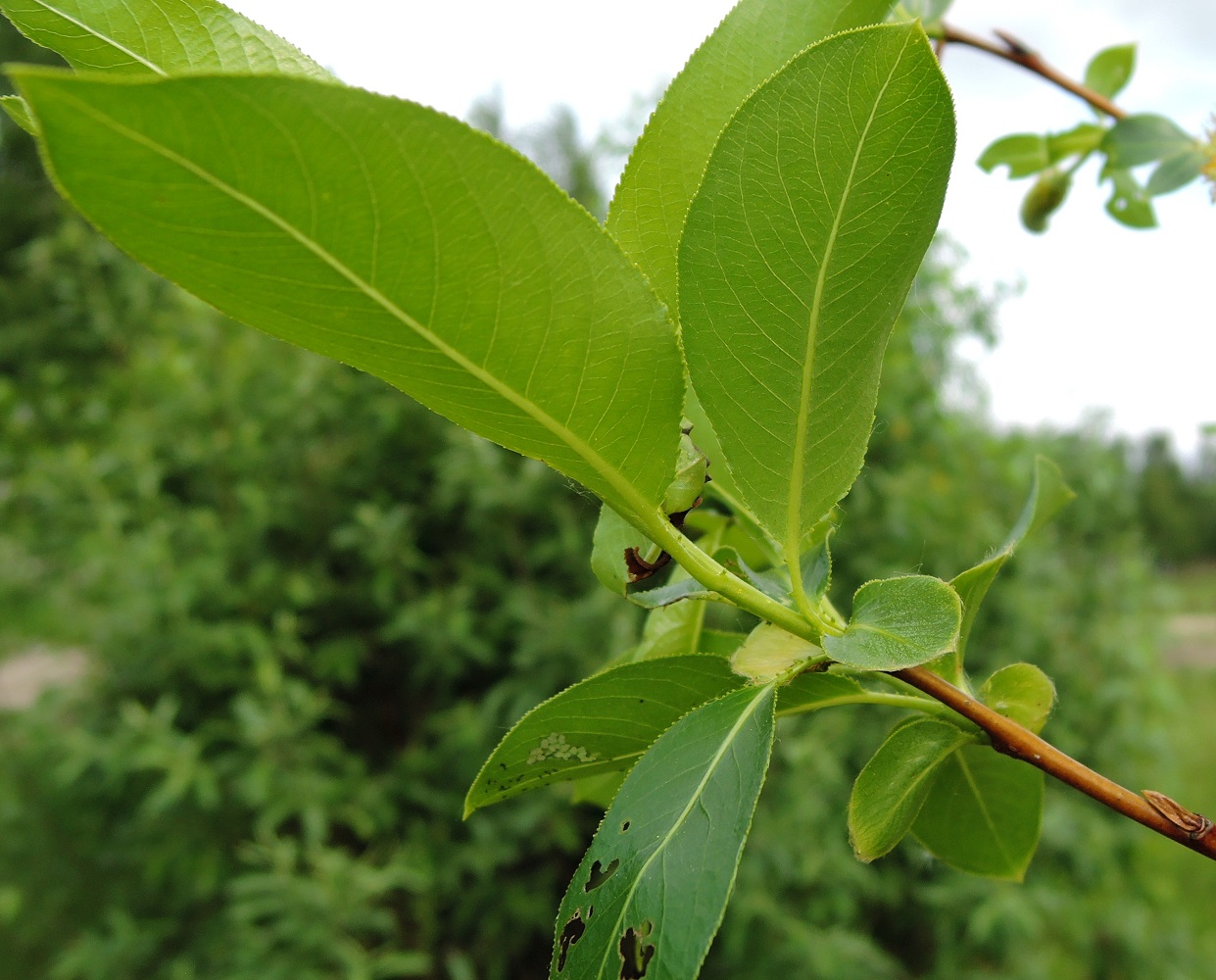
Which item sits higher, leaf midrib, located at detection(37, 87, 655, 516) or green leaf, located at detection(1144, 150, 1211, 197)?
green leaf, located at detection(1144, 150, 1211, 197)

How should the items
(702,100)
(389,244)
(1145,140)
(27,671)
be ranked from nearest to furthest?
(389,244)
(702,100)
(1145,140)
(27,671)

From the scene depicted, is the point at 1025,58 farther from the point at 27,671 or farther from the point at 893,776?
the point at 27,671

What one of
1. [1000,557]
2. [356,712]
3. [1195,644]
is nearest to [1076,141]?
[1000,557]

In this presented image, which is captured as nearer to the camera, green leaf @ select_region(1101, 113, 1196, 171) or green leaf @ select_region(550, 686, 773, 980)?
green leaf @ select_region(550, 686, 773, 980)

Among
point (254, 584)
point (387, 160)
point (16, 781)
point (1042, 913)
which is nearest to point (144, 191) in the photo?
point (387, 160)

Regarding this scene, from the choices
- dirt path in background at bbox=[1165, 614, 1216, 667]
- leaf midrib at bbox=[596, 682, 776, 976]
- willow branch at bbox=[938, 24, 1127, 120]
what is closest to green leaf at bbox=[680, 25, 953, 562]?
leaf midrib at bbox=[596, 682, 776, 976]

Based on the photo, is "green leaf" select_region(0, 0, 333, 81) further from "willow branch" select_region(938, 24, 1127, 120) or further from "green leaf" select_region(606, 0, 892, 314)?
"willow branch" select_region(938, 24, 1127, 120)

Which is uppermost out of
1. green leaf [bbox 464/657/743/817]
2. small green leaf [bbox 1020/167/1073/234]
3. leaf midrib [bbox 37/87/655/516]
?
small green leaf [bbox 1020/167/1073/234]
